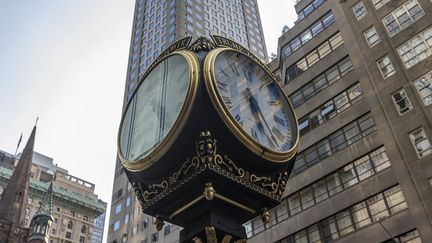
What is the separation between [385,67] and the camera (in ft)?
93.9

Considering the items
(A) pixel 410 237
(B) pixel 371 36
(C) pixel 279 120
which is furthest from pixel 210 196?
(B) pixel 371 36

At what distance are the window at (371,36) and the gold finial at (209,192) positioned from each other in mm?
29436

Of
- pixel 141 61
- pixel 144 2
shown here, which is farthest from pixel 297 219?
pixel 144 2

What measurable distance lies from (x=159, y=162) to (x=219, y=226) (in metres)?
0.90

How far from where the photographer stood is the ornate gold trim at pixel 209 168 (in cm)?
384

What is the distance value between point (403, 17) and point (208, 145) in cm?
2931

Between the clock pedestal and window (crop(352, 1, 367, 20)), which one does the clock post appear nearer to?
the clock pedestal

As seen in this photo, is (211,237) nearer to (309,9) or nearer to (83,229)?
(309,9)

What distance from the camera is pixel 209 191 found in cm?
378

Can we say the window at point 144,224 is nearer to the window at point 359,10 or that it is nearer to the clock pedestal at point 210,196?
the window at point 359,10

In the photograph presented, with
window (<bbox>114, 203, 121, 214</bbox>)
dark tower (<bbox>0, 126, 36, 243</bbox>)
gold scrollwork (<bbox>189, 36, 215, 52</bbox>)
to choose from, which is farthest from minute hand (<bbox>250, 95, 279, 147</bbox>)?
window (<bbox>114, 203, 121, 214</bbox>)

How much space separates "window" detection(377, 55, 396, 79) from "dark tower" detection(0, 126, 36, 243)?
52.0 meters

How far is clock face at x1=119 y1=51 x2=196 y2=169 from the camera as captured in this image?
4348 mm

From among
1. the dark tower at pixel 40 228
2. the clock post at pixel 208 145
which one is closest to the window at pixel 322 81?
the clock post at pixel 208 145
